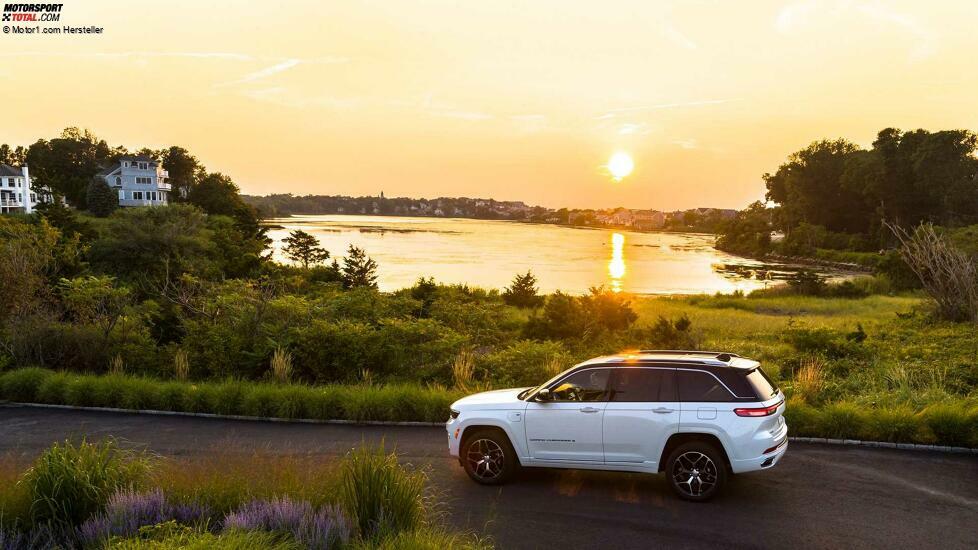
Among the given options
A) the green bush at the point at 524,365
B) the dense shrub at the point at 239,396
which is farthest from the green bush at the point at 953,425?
the dense shrub at the point at 239,396

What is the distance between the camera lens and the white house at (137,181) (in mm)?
103562

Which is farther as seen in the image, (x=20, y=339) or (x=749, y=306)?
(x=749, y=306)

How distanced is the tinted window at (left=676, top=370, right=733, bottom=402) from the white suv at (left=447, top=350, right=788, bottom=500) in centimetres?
1

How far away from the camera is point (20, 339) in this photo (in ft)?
56.6

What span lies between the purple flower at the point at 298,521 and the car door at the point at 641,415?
12.4ft

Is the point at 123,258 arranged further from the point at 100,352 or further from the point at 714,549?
the point at 714,549

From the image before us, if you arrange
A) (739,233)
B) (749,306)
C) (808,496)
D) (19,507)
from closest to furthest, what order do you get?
(19,507) → (808,496) → (749,306) → (739,233)

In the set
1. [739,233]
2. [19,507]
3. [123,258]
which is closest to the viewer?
[19,507]

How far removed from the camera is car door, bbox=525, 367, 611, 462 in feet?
29.1

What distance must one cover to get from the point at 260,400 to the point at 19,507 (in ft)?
21.4

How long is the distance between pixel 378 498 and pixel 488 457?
8.93 feet

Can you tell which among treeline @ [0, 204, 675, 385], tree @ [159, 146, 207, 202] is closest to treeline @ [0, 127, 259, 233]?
tree @ [159, 146, 207, 202]

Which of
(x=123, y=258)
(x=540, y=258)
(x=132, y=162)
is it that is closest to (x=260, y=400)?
(x=123, y=258)

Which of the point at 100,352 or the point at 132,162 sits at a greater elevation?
the point at 132,162
